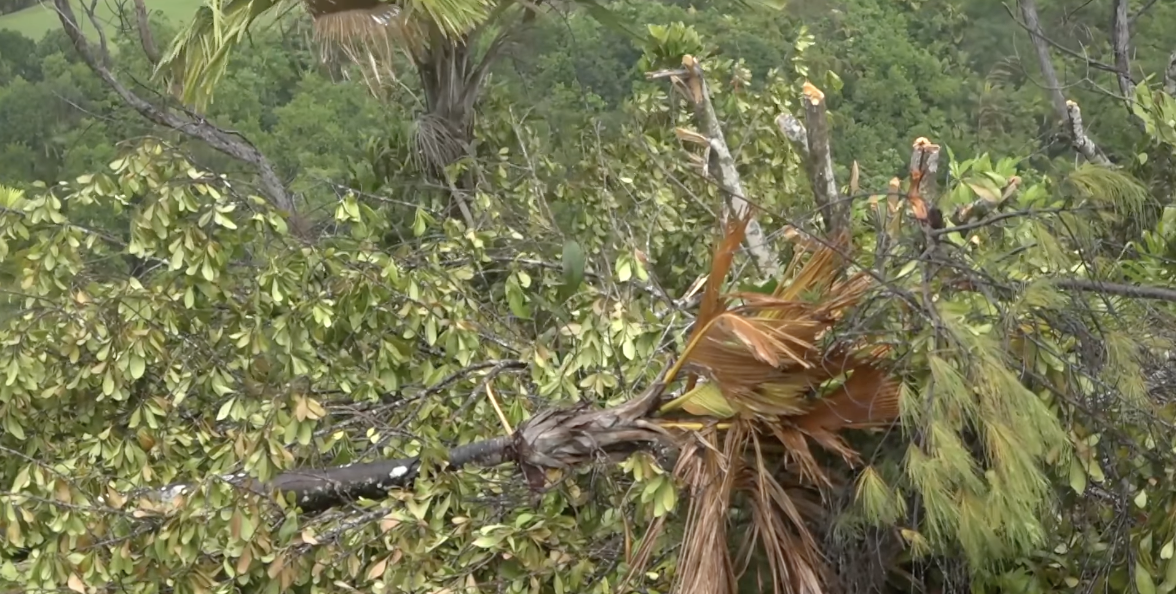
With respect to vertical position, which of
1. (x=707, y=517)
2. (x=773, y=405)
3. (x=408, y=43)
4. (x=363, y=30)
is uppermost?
(x=363, y=30)

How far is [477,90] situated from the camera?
5031 millimetres

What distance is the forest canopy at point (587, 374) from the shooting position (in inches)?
79.1

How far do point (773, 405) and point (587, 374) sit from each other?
2.58 feet

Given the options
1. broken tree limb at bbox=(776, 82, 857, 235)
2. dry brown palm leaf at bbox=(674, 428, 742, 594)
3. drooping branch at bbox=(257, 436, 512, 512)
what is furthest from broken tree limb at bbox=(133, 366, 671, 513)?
broken tree limb at bbox=(776, 82, 857, 235)

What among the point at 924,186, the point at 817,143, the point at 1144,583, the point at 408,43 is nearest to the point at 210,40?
the point at 408,43

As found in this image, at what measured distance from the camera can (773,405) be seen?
81.7 inches

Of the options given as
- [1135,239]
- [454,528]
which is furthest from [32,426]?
[1135,239]

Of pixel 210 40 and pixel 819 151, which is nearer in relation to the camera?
pixel 819 151

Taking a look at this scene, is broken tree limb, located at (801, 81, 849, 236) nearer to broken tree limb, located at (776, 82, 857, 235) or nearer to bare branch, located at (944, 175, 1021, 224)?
broken tree limb, located at (776, 82, 857, 235)

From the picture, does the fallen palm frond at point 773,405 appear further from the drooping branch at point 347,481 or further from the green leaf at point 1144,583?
the drooping branch at point 347,481

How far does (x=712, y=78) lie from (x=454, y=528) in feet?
12.0

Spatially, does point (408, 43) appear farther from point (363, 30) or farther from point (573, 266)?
point (573, 266)

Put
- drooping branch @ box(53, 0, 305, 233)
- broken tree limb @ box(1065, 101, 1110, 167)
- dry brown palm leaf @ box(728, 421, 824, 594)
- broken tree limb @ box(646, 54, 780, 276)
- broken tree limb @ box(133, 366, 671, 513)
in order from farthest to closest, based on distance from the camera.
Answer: drooping branch @ box(53, 0, 305, 233) < broken tree limb @ box(1065, 101, 1110, 167) < broken tree limb @ box(646, 54, 780, 276) < broken tree limb @ box(133, 366, 671, 513) < dry brown palm leaf @ box(728, 421, 824, 594)

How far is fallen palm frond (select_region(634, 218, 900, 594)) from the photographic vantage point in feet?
6.68
